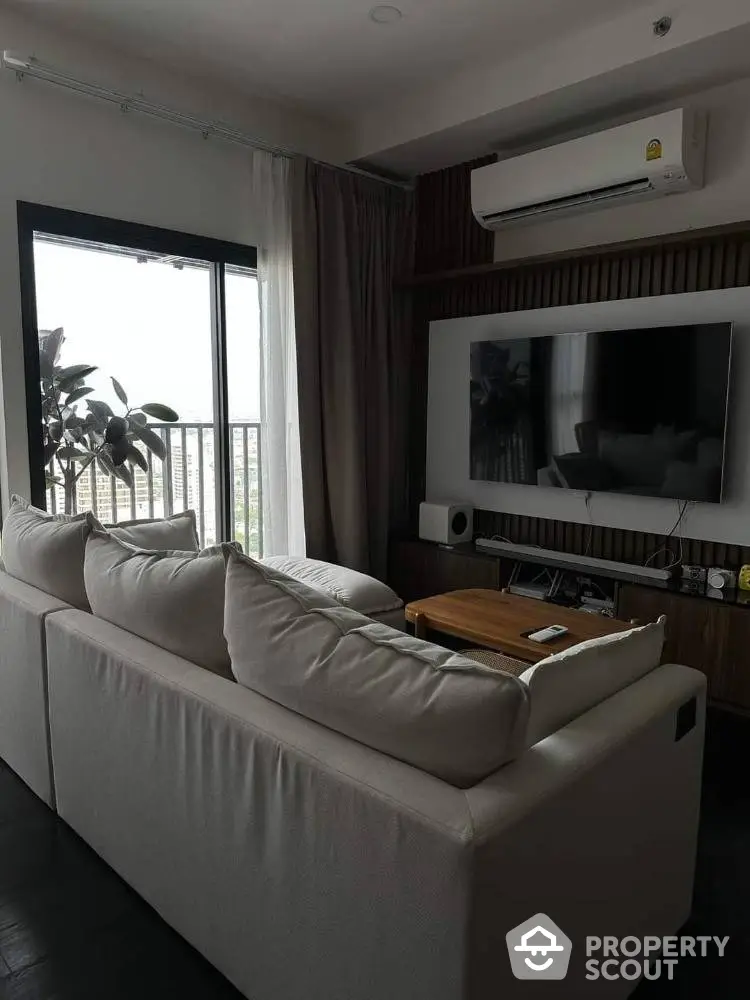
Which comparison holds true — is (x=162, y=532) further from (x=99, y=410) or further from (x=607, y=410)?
(x=607, y=410)

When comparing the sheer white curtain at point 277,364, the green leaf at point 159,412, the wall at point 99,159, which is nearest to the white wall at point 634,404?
the sheer white curtain at point 277,364

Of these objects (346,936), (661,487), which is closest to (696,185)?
(661,487)

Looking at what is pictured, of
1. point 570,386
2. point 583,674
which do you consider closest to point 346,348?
point 570,386

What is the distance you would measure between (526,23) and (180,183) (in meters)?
1.73

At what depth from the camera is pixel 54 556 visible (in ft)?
7.27

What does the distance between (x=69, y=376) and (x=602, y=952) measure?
A: 113 inches

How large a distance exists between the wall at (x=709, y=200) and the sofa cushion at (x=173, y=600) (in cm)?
275

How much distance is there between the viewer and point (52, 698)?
2035 mm

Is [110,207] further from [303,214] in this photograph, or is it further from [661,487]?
[661,487]

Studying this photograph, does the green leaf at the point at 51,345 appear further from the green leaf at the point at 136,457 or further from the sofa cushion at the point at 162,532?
the sofa cushion at the point at 162,532

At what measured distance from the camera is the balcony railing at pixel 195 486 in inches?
155

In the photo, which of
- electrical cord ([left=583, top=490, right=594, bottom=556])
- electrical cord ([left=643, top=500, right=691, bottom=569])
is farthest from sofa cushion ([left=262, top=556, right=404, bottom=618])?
electrical cord ([left=643, top=500, right=691, bottom=569])

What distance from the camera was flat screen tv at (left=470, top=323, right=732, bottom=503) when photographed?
3.14 meters

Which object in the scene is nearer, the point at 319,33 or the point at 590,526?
the point at 319,33
